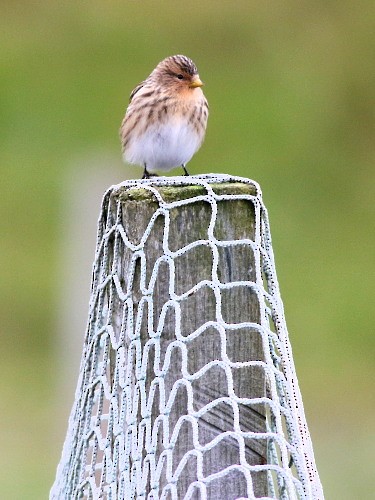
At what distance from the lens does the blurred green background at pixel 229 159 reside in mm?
10914

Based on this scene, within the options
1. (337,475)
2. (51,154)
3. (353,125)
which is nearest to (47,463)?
(337,475)

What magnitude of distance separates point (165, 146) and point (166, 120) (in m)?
0.16

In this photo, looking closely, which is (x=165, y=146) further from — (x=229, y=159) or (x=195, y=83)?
(x=229, y=159)

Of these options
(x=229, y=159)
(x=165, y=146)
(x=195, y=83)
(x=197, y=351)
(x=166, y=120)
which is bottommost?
(x=197, y=351)

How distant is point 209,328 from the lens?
10.1 ft

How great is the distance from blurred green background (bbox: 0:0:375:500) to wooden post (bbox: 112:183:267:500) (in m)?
4.55

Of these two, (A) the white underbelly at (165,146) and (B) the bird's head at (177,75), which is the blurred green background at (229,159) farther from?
(B) the bird's head at (177,75)

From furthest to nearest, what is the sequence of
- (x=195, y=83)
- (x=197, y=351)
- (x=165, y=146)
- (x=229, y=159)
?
(x=229, y=159), (x=195, y=83), (x=165, y=146), (x=197, y=351)

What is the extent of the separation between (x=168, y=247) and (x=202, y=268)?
0.10m

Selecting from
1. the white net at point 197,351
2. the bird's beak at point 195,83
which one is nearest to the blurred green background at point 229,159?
the bird's beak at point 195,83

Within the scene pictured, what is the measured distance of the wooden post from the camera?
307 cm

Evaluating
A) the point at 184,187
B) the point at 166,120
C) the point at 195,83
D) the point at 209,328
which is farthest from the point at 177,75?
the point at 209,328

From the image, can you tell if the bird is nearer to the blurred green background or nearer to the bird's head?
the bird's head

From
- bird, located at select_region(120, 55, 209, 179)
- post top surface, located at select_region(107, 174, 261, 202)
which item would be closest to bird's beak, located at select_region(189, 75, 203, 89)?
bird, located at select_region(120, 55, 209, 179)
